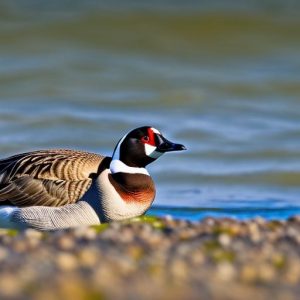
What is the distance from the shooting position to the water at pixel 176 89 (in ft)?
56.4

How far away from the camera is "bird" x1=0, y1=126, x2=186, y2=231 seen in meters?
9.98

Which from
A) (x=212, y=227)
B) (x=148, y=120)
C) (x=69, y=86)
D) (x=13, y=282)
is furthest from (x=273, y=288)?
(x=69, y=86)

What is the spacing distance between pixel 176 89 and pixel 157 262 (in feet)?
56.1

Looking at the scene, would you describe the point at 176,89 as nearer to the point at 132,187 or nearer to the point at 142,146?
the point at 142,146

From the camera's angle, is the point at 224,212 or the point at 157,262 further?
the point at 224,212

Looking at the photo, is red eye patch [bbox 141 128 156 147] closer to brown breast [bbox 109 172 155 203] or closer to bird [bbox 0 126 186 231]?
bird [bbox 0 126 186 231]

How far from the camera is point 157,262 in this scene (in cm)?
647

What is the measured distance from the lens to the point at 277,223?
8578mm

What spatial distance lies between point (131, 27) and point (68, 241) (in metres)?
21.2

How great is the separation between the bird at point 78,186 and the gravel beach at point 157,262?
Answer: 162 centimetres

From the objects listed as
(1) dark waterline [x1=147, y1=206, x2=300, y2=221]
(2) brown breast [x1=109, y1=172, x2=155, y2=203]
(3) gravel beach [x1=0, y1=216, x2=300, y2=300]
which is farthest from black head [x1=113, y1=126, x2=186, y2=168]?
(1) dark waterline [x1=147, y1=206, x2=300, y2=221]

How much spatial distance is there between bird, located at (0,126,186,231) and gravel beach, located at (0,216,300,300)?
1.62m

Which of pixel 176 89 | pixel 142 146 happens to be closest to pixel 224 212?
pixel 142 146

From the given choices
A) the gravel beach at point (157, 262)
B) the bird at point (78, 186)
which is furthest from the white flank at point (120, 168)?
the gravel beach at point (157, 262)
